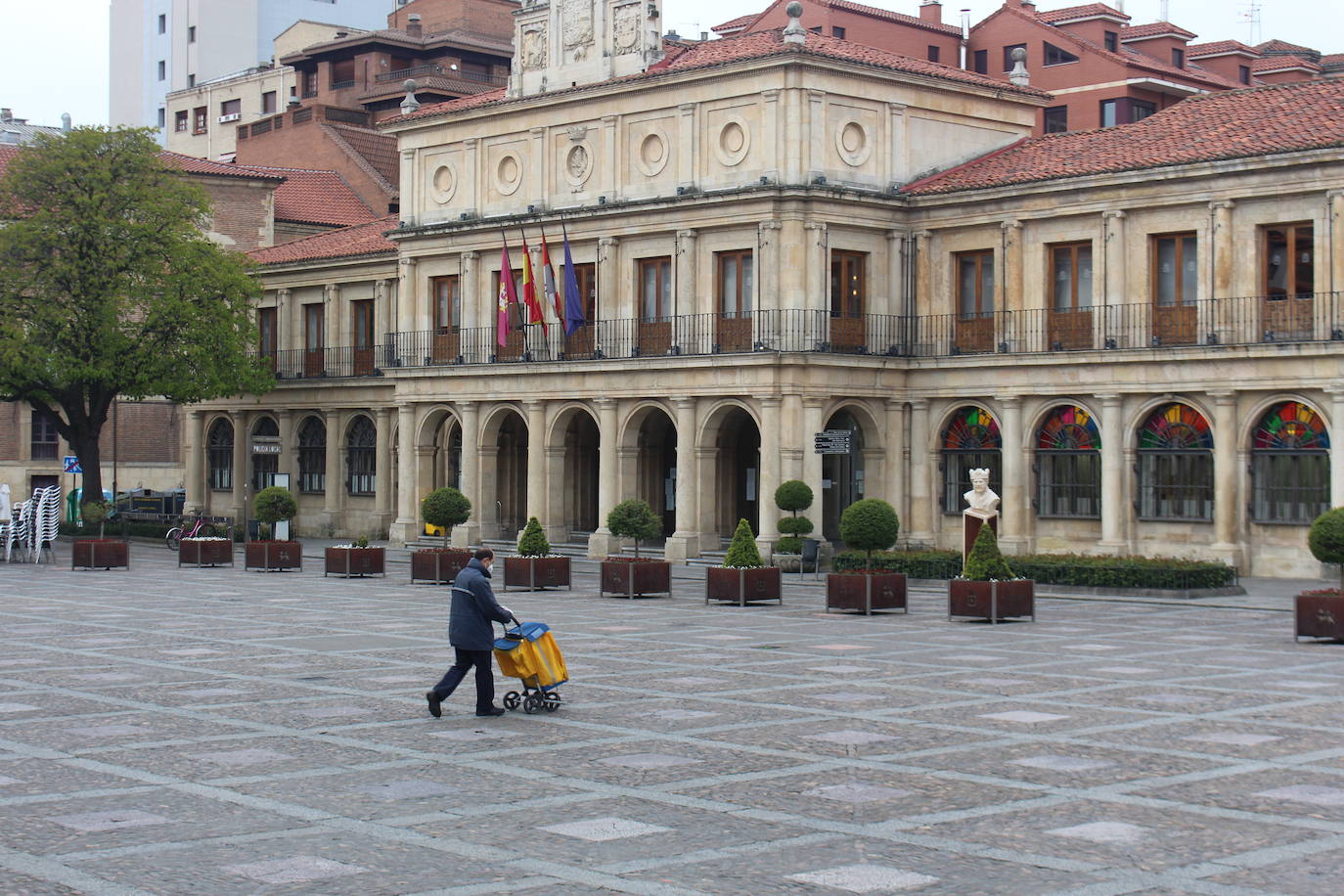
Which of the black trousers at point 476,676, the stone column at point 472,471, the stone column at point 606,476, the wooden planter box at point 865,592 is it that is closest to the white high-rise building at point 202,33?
the stone column at point 472,471

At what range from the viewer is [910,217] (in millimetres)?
44625

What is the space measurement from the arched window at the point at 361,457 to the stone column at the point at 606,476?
1299 centimetres

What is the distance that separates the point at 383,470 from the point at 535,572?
852 inches

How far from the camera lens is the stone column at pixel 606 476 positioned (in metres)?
46.2

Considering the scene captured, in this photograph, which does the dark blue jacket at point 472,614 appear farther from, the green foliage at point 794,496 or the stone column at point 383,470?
the stone column at point 383,470

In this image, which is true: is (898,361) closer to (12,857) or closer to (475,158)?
(475,158)

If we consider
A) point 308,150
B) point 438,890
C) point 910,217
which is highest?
point 308,150

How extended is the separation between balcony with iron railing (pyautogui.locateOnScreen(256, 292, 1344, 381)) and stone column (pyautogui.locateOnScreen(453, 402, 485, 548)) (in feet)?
4.77

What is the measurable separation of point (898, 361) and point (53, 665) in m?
26.5

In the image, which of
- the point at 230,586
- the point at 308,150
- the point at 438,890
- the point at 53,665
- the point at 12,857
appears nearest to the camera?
the point at 438,890

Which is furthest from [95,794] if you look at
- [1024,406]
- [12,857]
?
[1024,406]

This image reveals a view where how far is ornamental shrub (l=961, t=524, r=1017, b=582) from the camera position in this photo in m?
28.1

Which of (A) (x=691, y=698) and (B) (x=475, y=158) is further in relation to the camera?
(B) (x=475, y=158)

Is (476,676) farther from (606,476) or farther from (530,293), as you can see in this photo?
(530,293)
